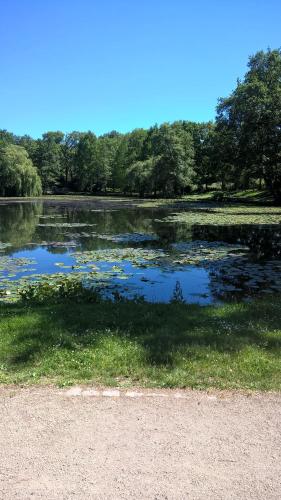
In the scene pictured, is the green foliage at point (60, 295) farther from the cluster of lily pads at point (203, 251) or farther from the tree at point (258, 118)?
the tree at point (258, 118)

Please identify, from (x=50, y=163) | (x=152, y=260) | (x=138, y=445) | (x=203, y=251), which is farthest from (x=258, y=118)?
(x=50, y=163)

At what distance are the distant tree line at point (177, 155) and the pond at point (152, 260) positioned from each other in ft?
80.4

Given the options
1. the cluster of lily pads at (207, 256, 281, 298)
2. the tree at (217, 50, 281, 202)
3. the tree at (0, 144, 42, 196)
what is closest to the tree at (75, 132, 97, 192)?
the tree at (0, 144, 42, 196)

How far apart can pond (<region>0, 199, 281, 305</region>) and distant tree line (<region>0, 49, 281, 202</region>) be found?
2451cm

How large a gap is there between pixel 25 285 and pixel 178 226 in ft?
58.9

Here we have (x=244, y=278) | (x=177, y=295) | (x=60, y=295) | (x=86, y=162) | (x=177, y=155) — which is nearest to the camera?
(x=60, y=295)

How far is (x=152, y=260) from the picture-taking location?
16078 mm

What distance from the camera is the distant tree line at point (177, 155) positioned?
49.5 m

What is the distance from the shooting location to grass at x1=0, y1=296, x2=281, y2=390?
520 cm

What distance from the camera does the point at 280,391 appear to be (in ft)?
16.1

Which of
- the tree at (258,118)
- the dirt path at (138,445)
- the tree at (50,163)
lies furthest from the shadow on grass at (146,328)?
the tree at (50,163)

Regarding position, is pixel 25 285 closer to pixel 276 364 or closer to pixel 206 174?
pixel 276 364

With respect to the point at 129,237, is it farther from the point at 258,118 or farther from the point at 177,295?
the point at 258,118

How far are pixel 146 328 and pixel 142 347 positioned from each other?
979mm
